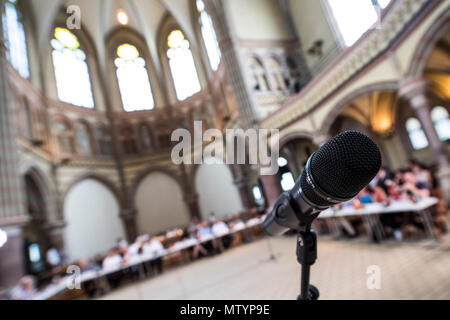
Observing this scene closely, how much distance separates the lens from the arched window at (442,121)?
9945 mm

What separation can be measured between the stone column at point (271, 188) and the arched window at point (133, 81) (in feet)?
5.64

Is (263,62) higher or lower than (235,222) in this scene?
higher

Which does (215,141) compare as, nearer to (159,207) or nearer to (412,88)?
(159,207)

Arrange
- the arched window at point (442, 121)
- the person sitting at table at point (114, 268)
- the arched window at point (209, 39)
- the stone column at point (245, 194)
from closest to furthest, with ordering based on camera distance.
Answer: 1. the stone column at point (245, 194)
2. the arched window at point (209, 39)
3. the person sitting at table at point (114, 268)
4. the arched window at point (442, 121)

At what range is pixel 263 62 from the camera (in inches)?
386

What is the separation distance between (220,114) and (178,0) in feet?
7.06

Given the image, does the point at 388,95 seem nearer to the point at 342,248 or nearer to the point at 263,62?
the point at 263,62

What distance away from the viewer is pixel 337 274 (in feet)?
8.91

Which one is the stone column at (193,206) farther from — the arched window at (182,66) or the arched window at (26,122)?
the arched window at (26,122)

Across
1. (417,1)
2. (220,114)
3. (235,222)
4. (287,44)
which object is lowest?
(235,222)

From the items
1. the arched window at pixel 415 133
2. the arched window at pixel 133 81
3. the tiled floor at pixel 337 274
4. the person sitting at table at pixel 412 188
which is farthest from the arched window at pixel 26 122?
the arched window at pixel 415 133

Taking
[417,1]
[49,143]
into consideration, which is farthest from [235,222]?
[49,143]

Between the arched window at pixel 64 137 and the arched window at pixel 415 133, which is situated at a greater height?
the arched window at pixel 64 137
